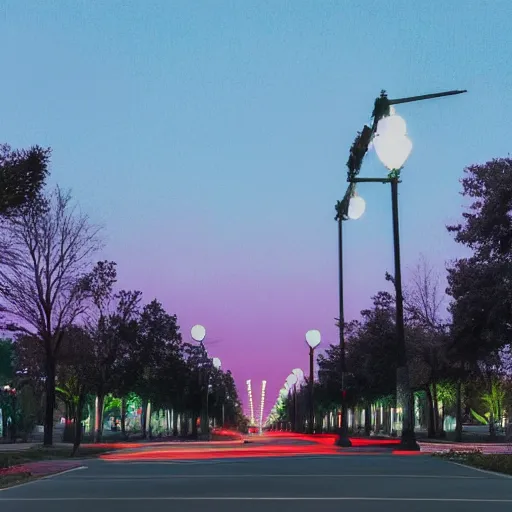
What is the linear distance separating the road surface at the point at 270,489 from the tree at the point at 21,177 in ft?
22.9

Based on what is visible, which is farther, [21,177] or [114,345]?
[114,345]

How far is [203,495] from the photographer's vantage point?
12156 millimetres

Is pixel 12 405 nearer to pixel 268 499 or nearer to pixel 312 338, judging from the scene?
pixel 312 338

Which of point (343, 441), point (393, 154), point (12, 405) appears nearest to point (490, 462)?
point (393, 154)

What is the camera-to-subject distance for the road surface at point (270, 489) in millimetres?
10906

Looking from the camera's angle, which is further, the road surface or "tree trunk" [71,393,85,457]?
"tree trunk" [71,393,85,457]

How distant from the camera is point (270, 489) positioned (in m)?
13.0

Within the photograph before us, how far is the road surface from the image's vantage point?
429 inches

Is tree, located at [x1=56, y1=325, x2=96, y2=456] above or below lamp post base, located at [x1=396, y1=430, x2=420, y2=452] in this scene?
above

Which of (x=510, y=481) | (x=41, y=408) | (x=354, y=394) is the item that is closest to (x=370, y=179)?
(x=510, y=481)

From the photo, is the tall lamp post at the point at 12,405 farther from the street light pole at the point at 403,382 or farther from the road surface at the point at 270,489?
the road surface at the point at 270,489

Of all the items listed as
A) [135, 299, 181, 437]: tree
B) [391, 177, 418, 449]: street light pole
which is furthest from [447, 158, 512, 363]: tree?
[135, 299, 181, 437]: tree

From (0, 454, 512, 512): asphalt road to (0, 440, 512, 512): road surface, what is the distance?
1cm

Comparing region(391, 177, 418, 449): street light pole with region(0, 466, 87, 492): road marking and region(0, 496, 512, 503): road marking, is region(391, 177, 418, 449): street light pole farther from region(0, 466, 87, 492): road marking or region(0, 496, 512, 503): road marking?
region(0, 496, 512, 503): road marking
